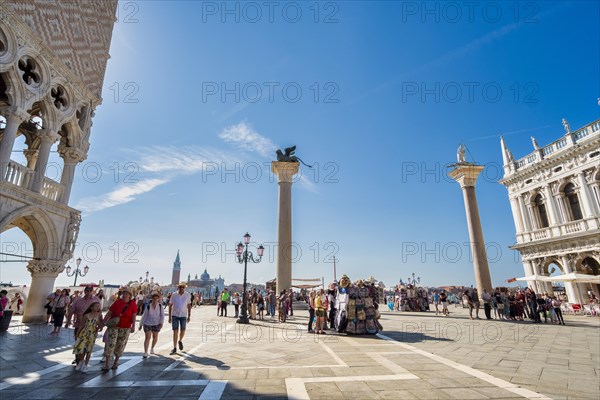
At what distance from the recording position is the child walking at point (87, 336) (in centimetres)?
529

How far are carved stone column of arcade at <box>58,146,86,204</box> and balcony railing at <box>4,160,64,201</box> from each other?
29 centimetres

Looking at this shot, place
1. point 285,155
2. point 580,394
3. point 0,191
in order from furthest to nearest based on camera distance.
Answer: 1. point 285,155
2. point 0,191
3. point 580,394

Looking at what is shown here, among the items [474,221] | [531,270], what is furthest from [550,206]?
[474,221]

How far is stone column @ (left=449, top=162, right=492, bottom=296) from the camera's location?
775 inches

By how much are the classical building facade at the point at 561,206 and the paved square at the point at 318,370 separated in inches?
661

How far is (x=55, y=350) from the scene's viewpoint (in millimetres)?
7312

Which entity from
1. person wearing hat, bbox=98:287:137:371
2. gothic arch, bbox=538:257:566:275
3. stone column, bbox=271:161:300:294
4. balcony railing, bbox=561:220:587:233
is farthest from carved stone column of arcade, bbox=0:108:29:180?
gothic arch, bbox=538:257:566:275

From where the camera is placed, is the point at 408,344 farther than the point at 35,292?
No

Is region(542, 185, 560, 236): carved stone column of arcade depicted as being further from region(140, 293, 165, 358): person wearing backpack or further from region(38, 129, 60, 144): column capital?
region(38, 129, 60, 144): column capital

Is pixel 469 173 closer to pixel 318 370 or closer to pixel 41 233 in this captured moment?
pixel 318 370

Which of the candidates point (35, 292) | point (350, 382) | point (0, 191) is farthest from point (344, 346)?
point (35, 292)

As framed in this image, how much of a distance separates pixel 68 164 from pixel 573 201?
3357 centimetres

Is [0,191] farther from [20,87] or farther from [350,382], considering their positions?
[350,382]

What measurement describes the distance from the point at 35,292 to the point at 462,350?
16306 millimetres
